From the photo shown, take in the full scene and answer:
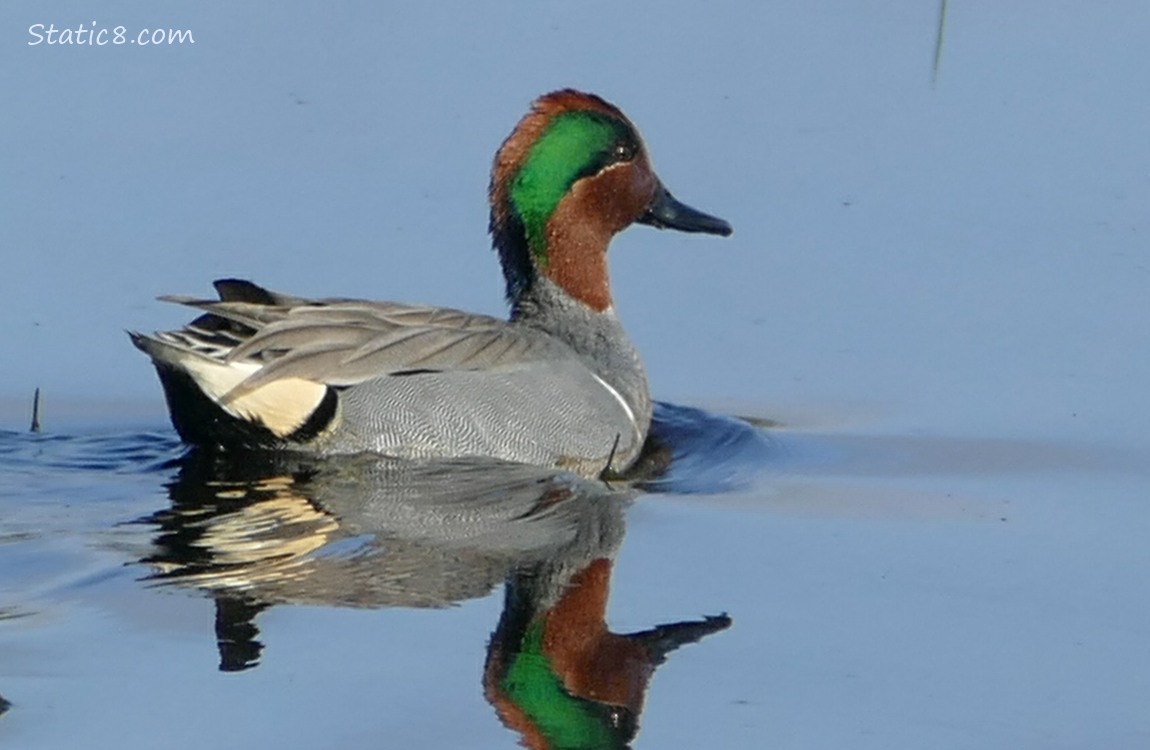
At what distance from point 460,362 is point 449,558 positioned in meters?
1.36

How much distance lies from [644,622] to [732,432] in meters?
2.22

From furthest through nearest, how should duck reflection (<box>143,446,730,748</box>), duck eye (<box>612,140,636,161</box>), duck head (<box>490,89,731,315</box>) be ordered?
1. duck eye (<box>612,140,636,161</box>)
2. duck head (<box>490,89,731,315</box>)
3. duck reflection (<box>143,446,730,748</box>)

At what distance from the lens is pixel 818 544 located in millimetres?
7953

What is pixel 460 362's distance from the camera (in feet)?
28.8

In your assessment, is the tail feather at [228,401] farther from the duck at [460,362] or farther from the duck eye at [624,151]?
the duck eye at [624,151]

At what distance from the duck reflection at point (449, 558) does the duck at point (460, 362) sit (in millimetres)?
126

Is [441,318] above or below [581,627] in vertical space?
above

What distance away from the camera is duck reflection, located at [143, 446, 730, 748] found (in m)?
6.53

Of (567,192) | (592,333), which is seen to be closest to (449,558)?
(592,333)

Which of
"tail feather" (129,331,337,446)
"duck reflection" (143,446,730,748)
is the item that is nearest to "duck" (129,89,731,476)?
"tail feather" (129,331,337,446)

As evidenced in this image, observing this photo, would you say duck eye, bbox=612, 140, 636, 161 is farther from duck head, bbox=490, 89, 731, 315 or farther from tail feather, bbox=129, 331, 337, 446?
tail feather, bbox=129, 331, 337, 446

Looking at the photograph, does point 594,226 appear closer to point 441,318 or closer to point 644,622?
point 441,318

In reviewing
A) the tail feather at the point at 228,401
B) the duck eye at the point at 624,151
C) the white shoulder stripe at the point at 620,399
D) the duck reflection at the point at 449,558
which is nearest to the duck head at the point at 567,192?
the duck eye at the point at 624,151

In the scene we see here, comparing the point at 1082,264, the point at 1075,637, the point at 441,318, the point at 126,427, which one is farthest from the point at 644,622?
the point at 1082,264
